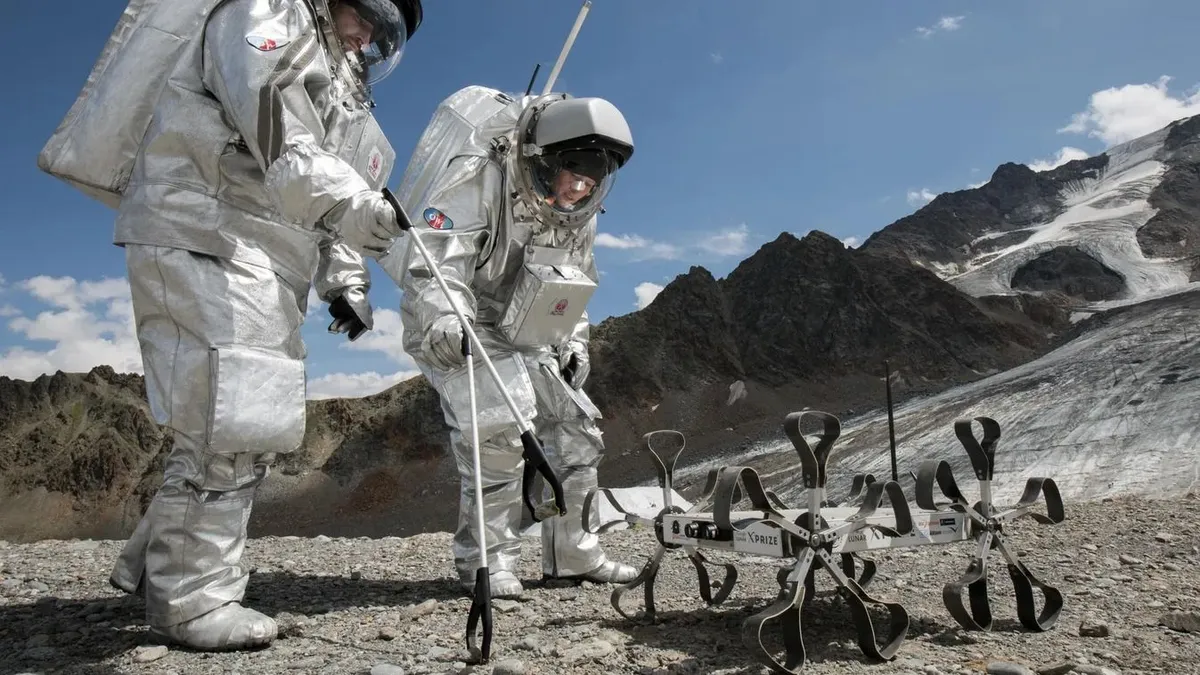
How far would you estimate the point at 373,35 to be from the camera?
3641 mm

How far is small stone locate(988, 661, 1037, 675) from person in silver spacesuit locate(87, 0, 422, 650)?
2.66 meters

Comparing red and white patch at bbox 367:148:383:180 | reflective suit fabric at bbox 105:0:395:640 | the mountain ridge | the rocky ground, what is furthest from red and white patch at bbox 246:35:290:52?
the mountain ridge

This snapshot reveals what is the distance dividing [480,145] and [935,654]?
3.35 meters

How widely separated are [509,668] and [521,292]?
7.28 ft

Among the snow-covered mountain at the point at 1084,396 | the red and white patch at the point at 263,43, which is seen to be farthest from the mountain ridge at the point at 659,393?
the red and white patch at the point at 263,43

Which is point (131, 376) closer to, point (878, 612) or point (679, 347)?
point (679, 347)

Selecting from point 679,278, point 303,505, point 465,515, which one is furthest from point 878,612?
point 679,278

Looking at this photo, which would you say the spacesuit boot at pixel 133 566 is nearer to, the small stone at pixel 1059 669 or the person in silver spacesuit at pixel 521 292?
the person in silver spacesuit at pixel 521 292

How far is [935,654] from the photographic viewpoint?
3107 millimetres

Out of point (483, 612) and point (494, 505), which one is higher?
point (494, 505)

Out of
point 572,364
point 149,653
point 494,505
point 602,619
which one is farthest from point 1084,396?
point 149,653

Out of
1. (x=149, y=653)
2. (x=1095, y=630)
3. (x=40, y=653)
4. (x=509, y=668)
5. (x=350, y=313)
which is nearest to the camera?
(x=509, y=668)

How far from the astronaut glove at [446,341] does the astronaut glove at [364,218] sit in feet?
2.64

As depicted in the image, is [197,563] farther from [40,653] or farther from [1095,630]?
[1095,630]
